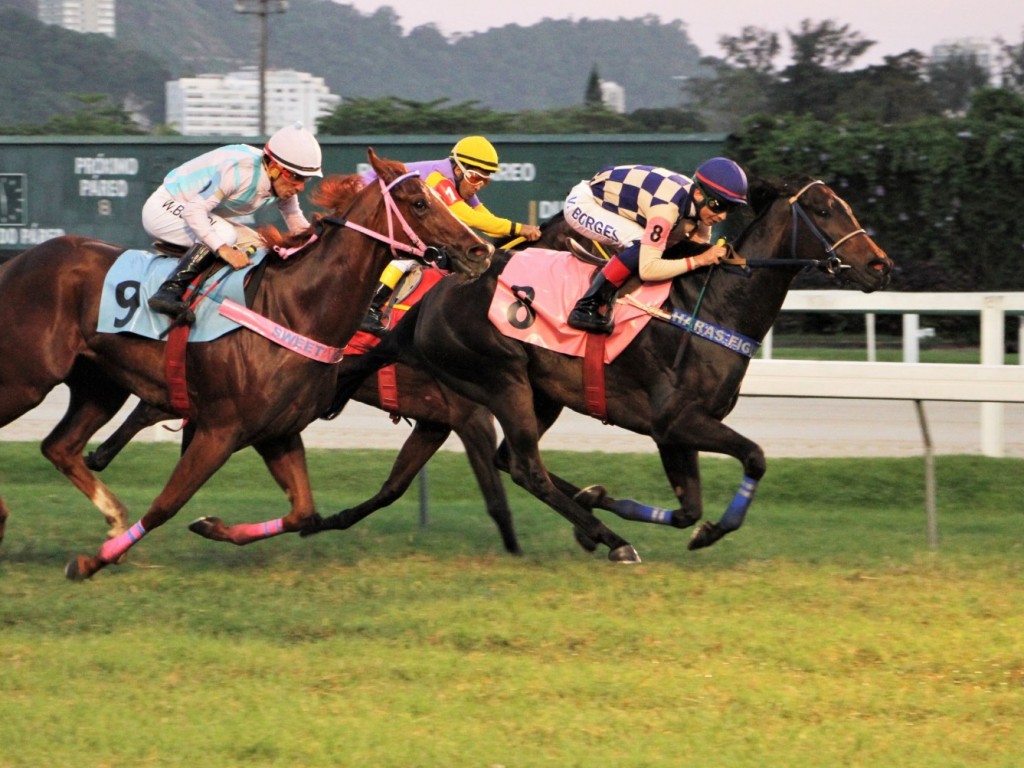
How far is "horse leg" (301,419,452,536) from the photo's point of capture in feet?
24.7

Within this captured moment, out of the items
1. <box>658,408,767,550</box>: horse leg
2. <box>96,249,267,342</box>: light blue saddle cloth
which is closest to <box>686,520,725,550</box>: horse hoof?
<box>658,408,767,550</box>: horse leg

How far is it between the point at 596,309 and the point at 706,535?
108cm

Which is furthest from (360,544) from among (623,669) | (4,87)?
(4,87)

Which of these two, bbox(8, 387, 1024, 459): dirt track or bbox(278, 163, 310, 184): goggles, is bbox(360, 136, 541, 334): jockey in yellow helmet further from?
bbox(8, 387, 1024, 459): dirt track

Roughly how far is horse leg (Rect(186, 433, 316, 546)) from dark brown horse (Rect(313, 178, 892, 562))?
91 cm

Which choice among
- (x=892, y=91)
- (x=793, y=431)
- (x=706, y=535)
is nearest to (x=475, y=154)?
(x=706, y=535)

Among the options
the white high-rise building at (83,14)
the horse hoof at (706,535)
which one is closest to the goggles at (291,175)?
the horse hoof at (706,535)

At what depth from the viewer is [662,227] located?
22.1ft

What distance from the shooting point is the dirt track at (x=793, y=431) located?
10.5m

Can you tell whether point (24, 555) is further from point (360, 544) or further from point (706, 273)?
point (706, 273)

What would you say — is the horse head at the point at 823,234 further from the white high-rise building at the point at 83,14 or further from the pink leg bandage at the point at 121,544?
the white high-rise building at the point at 83,14

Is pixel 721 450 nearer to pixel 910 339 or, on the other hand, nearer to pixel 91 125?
pixel 910 339

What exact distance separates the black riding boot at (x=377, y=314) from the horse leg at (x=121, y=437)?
1122 millimetres

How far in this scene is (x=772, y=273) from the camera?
6734 millimetres
